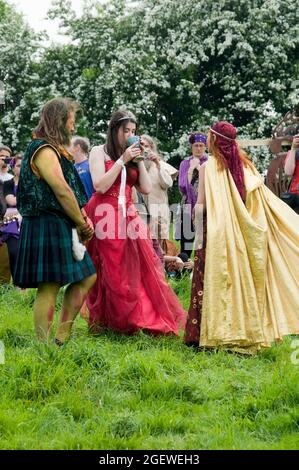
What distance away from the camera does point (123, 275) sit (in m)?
6.37

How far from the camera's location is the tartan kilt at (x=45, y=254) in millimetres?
5480

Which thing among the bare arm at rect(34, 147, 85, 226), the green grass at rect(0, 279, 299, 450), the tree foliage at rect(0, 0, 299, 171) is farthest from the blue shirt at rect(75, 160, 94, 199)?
the tree foliage at rect(0, 0, 299, 171)

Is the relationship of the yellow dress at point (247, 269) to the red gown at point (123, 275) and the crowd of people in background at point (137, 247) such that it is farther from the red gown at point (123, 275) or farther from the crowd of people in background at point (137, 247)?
the red gown at point (123, 275)

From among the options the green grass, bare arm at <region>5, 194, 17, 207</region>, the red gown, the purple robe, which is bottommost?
the green grass

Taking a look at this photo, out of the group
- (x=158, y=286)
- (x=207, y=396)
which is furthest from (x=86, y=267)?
(x=207, y=396)

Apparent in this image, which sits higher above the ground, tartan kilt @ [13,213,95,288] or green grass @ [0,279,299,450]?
tartan kilt @ [13,213,95,288]

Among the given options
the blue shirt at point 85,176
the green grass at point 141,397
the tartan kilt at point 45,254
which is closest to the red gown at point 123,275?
the green grass at point 141,397

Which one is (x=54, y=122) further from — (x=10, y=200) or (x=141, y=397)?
(x=10, y=200)

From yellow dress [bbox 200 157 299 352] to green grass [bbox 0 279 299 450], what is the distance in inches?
7.2

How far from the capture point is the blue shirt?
8.16 meters

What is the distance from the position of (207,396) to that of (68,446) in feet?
3.53

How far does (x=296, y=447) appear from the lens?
156 inches

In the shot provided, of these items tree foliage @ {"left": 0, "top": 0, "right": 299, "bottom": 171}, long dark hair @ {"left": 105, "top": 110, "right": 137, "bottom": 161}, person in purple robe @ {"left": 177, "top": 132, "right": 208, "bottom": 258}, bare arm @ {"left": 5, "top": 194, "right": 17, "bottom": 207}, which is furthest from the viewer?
tree foliage @ {"left": 0, "top": 0, "right": 299, "bottom": 171}

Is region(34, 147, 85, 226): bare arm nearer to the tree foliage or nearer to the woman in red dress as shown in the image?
the woman in red dress
